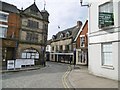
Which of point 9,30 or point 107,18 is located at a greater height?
point 9,30

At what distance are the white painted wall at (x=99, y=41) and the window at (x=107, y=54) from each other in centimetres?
33

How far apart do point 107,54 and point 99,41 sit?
1.50m

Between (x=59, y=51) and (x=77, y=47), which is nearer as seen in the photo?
(x=77, y=47)

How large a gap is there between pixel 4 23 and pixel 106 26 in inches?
802

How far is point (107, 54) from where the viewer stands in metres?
15.4

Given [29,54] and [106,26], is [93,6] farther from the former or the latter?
[29,54]

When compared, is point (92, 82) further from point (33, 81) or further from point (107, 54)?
point (33, 81)

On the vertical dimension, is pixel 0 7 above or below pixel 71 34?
above

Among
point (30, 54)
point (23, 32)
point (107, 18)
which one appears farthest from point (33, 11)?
point (107, 18)

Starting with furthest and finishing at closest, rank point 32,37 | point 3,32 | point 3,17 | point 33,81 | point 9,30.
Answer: point 32,37 < point 9,30 < point 3,17 < point 3,32 < point 33,81

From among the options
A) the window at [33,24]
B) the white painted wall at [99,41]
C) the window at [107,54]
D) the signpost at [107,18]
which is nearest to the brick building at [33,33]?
the window at [33,24]

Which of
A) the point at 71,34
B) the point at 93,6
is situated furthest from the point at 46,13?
the point at 93,6

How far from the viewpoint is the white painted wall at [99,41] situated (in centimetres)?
1423

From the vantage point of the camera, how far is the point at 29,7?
3516cm
